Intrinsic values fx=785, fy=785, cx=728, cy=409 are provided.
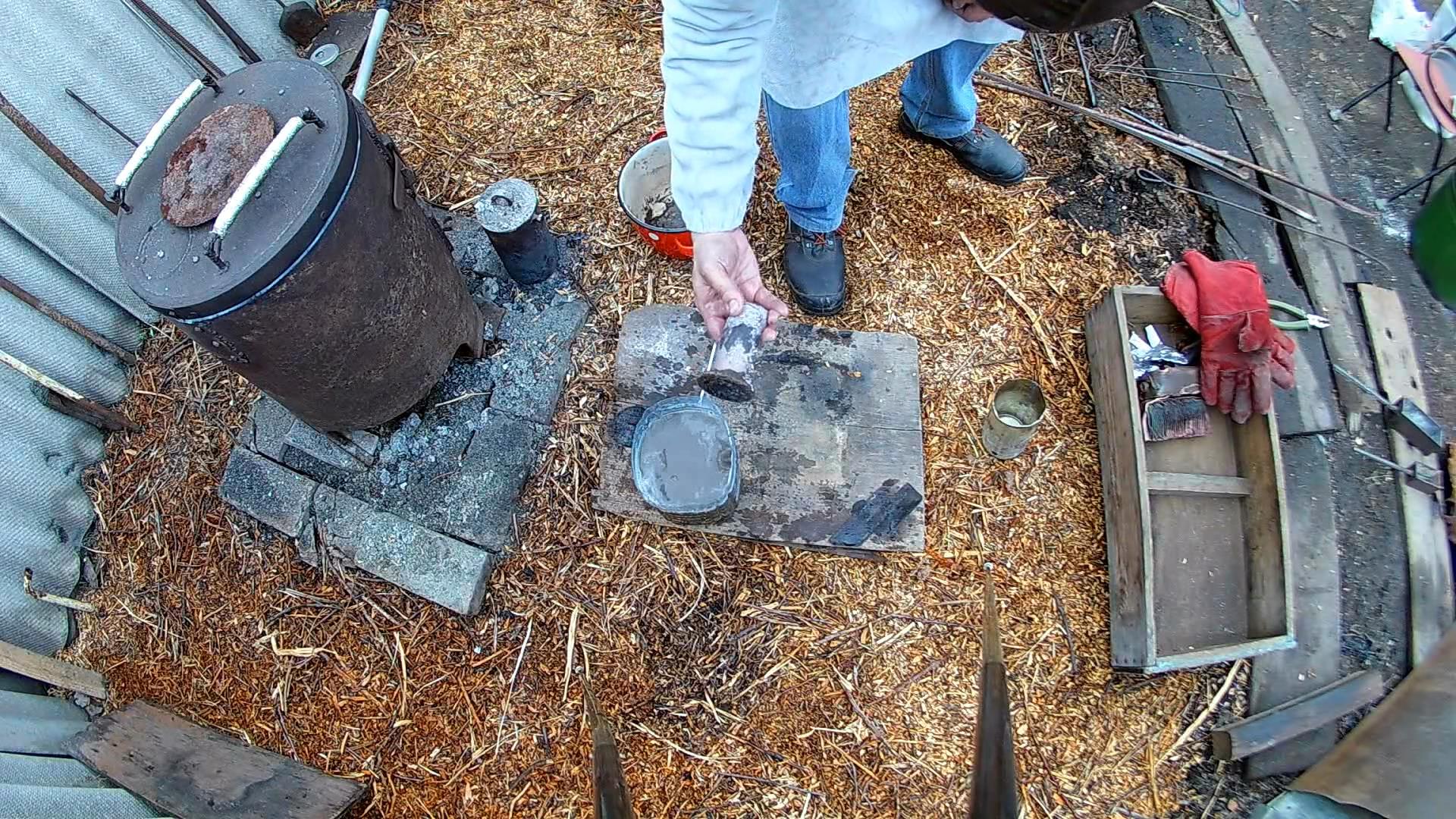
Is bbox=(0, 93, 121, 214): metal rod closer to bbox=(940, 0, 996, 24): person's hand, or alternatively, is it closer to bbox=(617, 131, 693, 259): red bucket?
bbox=(617, 131, 693, 259): red bucket

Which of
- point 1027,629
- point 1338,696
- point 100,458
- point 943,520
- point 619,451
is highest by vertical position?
point 100,458

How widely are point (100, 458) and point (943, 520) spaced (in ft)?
10.3

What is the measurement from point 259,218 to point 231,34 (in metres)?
1.92

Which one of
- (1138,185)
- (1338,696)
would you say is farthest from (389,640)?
(1138,185)

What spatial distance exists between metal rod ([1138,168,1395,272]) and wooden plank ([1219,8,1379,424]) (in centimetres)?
2

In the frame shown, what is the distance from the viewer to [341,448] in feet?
9.11

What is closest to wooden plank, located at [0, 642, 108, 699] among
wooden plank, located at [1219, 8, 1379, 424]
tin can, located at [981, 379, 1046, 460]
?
tin can, located at [981, 379, 1046, 460]

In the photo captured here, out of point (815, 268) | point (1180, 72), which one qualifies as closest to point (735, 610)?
point (815, 268)

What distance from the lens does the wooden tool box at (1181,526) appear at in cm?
242

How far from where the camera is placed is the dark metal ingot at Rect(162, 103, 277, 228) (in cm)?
207

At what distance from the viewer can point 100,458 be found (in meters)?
2.98

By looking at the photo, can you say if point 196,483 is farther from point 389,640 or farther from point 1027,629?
point 1027,629

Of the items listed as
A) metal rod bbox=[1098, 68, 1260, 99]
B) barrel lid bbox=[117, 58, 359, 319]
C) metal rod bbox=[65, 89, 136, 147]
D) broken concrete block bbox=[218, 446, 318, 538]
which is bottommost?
metal rod bbox=[1098, 68, 1260, 99]

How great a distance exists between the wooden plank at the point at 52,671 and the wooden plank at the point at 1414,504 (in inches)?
171
